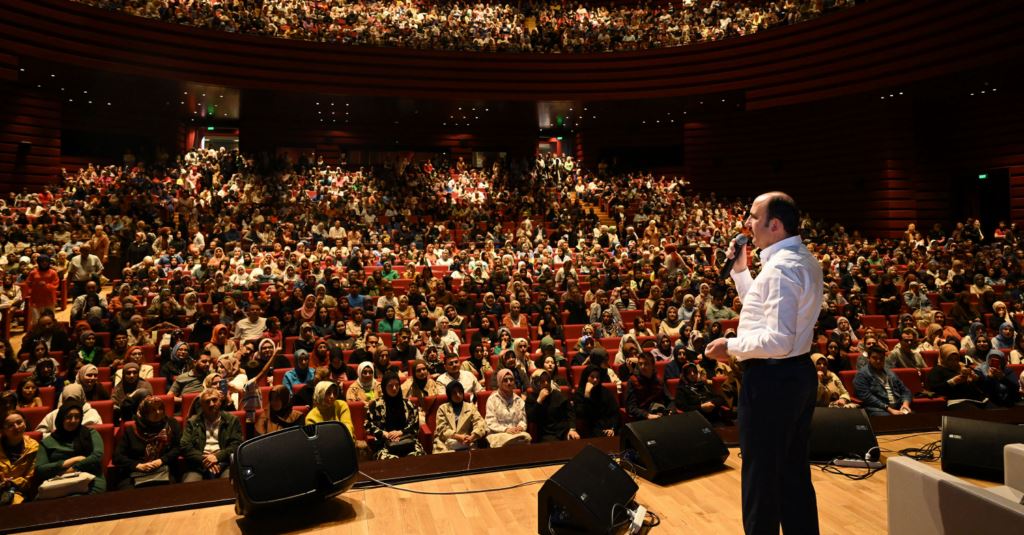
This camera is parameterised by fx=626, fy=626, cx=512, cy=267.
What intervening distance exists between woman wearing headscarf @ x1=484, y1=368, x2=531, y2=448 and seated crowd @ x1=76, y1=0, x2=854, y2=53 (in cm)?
982

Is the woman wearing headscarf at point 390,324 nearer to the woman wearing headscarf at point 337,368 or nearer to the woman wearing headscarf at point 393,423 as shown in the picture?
the woman wearing headscarf at point 337,368

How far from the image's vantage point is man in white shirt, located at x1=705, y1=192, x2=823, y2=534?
1.68 m

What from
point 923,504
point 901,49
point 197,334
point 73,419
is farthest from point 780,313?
point 901,49

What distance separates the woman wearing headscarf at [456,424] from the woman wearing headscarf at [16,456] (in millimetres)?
2106

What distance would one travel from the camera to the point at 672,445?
112 inches

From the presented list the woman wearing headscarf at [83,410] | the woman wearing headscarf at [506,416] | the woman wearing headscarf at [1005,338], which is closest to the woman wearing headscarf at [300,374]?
the woman wearing headscarf at [83,410]

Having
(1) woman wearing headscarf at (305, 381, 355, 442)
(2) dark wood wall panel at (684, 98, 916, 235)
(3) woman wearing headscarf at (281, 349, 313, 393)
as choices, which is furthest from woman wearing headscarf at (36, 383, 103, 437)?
(2) dark wood wall panel at (684, 98, 916, 235)

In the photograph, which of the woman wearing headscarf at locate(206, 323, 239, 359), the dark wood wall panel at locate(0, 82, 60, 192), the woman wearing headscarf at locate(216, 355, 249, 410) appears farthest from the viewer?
the dark wood wall panel at locate(0, 82, 60, 192)

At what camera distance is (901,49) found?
9.68m

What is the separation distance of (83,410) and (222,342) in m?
1.88

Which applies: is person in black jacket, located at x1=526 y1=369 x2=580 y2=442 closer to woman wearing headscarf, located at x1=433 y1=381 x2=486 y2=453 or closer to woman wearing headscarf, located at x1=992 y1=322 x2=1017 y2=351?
woman wearing headscarf, located at x1=433 y1=381 x2=486 y2=453

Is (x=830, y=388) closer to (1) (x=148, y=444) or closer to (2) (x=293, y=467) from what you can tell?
(2) (x=293, y=467)

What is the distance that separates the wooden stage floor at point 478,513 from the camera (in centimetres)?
234

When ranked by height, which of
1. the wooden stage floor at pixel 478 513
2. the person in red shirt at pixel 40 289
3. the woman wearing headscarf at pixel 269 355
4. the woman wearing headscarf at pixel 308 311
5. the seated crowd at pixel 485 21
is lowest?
the wooden stage floor at pixel 478 513
